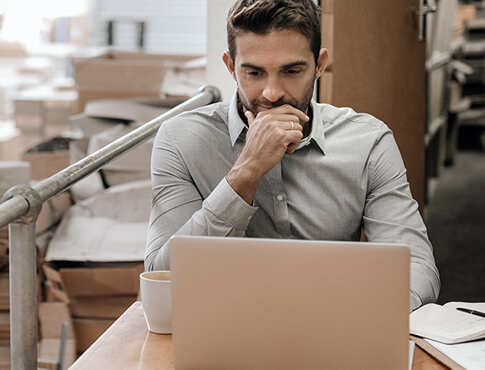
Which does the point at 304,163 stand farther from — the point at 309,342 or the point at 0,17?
the point at 0,17

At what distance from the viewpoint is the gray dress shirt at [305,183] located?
1351mm

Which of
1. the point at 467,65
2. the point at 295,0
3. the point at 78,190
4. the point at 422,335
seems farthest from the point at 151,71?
the point at 467,65

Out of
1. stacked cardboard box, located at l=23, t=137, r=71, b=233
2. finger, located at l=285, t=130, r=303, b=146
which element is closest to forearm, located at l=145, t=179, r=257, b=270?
finger, located at l=285, t=130, r=303, b=146

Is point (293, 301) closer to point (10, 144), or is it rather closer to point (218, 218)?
point (218, 218)

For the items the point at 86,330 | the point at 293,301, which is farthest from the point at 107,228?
the point at 293,301

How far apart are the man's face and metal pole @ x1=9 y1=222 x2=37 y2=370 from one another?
494mm

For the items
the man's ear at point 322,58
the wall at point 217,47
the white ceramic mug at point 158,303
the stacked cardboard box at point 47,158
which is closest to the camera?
the white ceramic mug at point 158,303

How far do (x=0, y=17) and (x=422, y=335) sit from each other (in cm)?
344

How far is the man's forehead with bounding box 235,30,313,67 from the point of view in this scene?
1.30 m

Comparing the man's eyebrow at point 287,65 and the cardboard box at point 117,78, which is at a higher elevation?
the man's eyebrow at point 287,65

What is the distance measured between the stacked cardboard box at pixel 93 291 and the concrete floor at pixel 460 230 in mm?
1350

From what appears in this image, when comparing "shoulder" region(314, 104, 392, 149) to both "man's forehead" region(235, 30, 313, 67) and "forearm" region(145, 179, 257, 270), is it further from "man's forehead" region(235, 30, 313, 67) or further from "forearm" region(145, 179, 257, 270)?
"forearm" region(145, 179, 257, 270)

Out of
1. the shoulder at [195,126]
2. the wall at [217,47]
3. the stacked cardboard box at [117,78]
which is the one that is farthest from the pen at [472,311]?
the stacked cardboard box at [117,78]

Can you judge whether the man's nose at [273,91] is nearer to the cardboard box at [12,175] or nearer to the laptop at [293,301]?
the laptop at [293,301]
